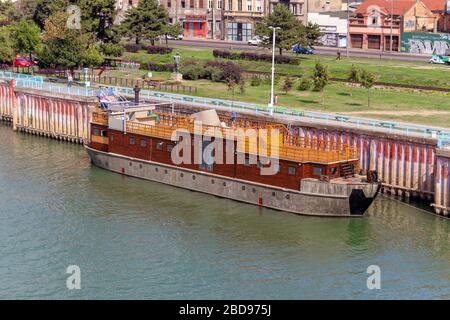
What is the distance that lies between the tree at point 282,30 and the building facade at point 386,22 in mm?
22722

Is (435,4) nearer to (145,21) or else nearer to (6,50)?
(145,21)

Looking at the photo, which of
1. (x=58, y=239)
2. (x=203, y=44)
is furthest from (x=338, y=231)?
(x=203, y=44)

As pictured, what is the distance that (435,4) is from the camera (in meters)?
150

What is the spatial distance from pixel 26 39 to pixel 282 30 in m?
33.2

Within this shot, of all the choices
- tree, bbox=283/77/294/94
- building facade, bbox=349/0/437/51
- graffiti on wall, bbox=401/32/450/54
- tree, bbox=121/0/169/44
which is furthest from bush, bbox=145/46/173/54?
tree, bbox=283/77/294/94

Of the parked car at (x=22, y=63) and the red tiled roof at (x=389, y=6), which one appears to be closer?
the parked car at (x=22, y=63)

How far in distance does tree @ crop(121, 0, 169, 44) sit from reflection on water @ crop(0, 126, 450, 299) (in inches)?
2595

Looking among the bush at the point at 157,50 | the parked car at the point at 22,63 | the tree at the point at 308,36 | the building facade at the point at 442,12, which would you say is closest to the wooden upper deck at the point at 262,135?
the parked car at the point at 22,63

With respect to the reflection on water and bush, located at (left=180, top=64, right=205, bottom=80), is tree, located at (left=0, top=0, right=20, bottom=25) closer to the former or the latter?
bush, located at (left=180, top=64, right=205, bottom=80)

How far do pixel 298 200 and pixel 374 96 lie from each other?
34.4 m

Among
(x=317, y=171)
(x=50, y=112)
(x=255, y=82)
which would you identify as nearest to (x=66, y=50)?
(x=50, y=112)

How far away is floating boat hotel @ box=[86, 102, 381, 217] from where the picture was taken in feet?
197

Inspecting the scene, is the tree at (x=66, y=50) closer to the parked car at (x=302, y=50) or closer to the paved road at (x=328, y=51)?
the parked car at (x=302, y=50)

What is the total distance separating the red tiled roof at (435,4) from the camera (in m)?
148
